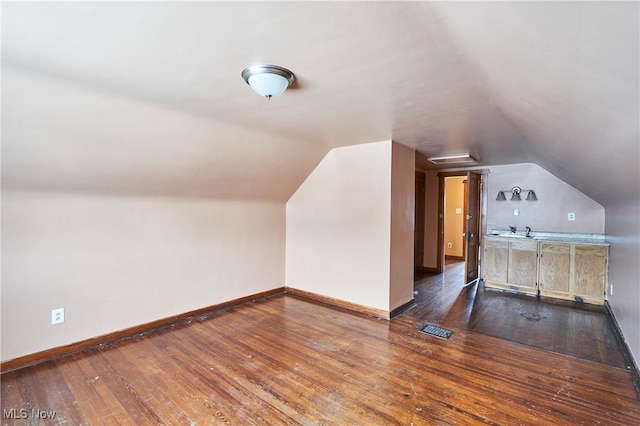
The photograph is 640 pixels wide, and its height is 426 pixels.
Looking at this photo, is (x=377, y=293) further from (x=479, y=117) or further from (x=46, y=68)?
(x=46, y=68)

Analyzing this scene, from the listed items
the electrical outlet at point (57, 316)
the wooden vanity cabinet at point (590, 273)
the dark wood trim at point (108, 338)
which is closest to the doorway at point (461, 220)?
the wooden vanity cabinet at point (590, 273)

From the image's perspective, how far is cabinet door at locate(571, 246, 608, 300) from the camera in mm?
4102

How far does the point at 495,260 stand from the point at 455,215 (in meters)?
3.13

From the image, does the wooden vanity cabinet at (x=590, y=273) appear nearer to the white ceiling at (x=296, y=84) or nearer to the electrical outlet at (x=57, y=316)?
the white ceiling at (x=296, y=84)

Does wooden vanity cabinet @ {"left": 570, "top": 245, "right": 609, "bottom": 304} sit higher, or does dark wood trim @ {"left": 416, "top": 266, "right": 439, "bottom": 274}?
wooden vanity cabinet @ {"left": 570, "top": 245, "right": 609, "bottom": 304}

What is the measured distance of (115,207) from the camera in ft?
10.1

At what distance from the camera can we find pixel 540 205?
4.95 meters

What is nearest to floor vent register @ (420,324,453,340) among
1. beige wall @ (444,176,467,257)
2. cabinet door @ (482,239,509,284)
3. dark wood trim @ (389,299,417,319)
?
dark wood trim @ (389,299,417,319)

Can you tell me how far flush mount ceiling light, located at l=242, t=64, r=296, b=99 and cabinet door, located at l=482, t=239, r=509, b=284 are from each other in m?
4.44

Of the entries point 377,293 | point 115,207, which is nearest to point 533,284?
point 377,293

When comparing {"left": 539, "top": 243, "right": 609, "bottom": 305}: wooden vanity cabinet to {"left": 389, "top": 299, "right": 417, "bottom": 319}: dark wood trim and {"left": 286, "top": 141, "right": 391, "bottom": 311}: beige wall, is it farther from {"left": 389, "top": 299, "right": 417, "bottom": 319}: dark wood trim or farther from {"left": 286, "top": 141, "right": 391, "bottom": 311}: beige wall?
{"left": 286, "top": 141, "right": 391, "bottom": 311}: beige wall

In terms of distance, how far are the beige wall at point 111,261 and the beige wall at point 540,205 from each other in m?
4.05

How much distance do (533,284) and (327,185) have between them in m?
3.40

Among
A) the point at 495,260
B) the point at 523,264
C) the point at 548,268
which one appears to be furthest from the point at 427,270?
the point at 548,268
